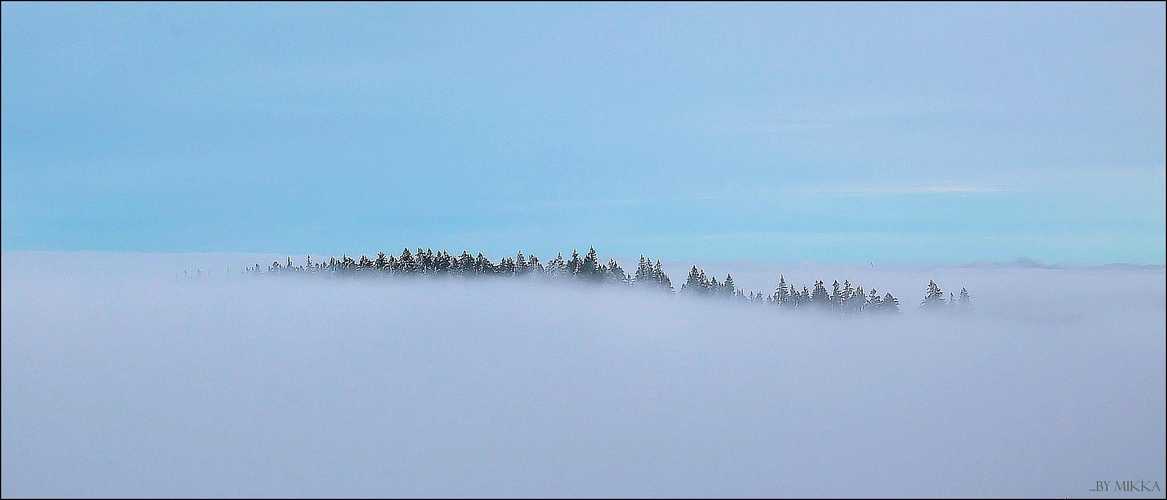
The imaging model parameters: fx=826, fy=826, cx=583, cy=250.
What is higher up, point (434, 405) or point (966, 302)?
point (966, 302)

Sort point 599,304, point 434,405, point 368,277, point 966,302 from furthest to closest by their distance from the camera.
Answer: point 368,277 → point 599,304 → point 966,302 → point 434,405

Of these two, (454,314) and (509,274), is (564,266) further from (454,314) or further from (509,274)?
(454,314)

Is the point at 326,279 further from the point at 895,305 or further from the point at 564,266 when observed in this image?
the point at 895,305

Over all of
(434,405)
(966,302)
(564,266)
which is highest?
(564,266)

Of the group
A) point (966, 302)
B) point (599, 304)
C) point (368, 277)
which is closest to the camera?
point (966, 302)

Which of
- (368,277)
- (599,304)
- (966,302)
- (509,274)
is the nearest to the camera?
(966,302)

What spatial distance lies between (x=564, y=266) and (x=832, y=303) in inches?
1160

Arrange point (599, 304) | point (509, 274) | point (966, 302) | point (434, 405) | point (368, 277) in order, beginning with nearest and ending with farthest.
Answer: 1. point (434, 405)
2. point (966, 302)
3. point (599, 304)
4. point (509, 274)
5. point (368, 277)

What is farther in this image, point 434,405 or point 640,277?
point 640,277

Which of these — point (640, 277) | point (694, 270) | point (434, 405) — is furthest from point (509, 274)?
point (434, 405)

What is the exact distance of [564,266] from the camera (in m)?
85.1

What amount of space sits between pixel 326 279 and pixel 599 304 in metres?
36.6

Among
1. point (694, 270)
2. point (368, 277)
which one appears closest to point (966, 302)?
point (694, 270)

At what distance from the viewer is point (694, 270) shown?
90.1 metres
